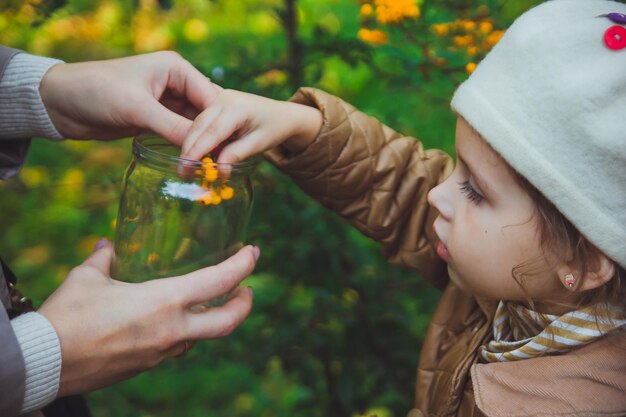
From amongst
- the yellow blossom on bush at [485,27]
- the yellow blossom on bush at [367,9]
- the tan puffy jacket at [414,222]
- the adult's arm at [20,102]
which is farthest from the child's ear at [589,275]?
the adult's arm at [20,102]

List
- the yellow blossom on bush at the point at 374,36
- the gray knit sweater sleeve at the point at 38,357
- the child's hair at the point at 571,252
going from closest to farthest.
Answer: the gray knit sweater sleeve at the point at 38,357
the child's hair at the point at 571,252
the yellow blossom on bush at the point at 374,36

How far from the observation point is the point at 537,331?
52.9 inches

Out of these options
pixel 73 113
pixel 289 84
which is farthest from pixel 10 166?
pixel 289 84

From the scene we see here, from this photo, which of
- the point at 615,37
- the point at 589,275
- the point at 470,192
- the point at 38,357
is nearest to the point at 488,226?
the point at 470,192

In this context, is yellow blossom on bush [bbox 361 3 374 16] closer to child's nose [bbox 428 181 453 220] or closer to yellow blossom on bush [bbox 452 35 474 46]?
yellow blossom on bush [bbox 452 35 474 46]

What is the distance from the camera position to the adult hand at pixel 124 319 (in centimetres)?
107

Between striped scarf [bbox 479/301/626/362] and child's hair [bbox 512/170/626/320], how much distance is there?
0.06 ft

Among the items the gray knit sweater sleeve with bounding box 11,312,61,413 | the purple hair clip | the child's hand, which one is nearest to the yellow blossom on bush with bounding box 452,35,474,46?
the child's hand

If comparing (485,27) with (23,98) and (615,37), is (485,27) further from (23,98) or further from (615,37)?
(23,98)

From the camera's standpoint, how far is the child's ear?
1.18m

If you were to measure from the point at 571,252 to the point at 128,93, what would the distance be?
842mm

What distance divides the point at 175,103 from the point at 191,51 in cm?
151

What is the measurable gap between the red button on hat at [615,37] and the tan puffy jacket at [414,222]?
523 millimetres

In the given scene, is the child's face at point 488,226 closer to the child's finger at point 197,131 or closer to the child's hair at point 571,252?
the child's hair at point 571,252
